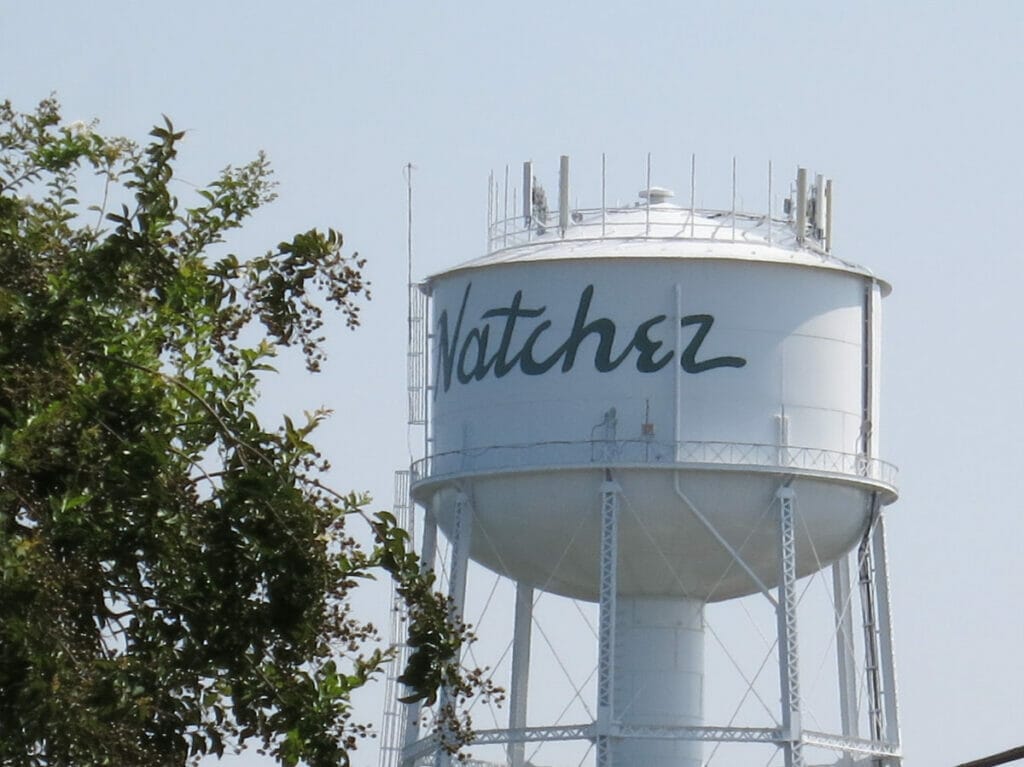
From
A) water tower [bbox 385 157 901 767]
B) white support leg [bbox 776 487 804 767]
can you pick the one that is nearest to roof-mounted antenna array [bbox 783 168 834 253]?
water tower [bbox 385 157 901 767]

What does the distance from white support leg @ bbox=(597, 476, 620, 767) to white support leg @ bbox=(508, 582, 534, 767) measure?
257 cm

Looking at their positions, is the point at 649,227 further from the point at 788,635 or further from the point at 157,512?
the point at 157,512

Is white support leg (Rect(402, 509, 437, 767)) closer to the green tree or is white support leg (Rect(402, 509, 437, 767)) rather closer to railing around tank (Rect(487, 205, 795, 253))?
railing around tank (Rect(487, 205, 795, 253))

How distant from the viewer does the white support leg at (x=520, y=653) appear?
35.2 meters

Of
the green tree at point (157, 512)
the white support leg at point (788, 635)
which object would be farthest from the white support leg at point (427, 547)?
the green tree at point (157, 512)

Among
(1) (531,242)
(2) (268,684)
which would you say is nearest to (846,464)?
(1) (531,242)

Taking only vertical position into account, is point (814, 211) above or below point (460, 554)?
above

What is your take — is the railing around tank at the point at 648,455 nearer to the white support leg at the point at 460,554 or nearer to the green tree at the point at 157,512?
the white support leg at the point at 460,554

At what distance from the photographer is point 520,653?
35750 mm

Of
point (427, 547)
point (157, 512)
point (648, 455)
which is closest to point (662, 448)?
point (648, 455)

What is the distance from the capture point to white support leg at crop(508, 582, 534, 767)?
3522 centimetres

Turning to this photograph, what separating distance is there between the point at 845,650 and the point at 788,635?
8.10ft

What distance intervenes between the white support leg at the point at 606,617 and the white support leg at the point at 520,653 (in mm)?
2569

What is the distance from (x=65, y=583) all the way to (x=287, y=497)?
1.20 metres
